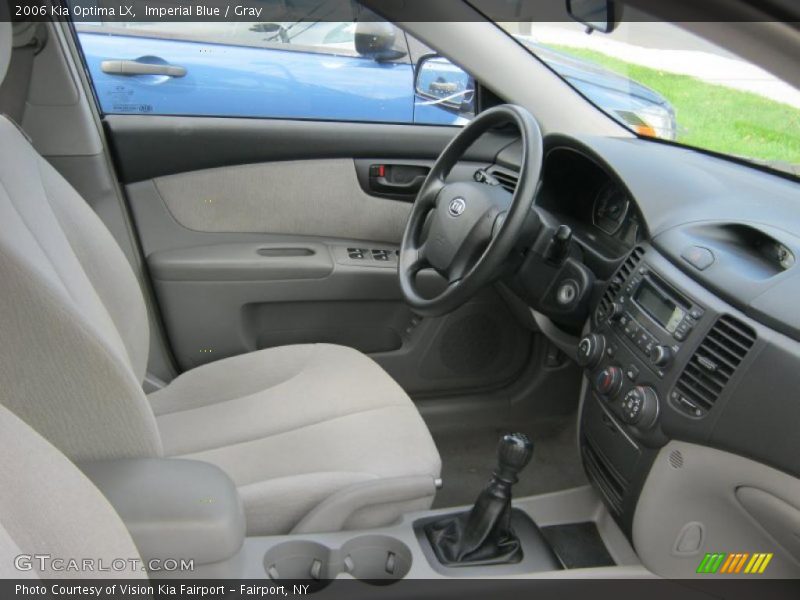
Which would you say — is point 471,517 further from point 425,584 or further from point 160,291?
point 160,291

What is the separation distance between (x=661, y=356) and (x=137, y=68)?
148 cm

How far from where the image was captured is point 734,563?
1.26m

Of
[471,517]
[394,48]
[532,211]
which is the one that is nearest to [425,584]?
[471,517]

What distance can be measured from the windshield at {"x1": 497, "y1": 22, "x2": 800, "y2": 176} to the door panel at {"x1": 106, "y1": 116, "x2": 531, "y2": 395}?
0.28m

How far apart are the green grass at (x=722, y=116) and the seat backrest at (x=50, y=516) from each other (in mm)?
1142

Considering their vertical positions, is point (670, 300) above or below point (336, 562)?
above

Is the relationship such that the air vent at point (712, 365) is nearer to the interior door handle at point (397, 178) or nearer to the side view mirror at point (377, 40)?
the interior door handle at point (397, 178)

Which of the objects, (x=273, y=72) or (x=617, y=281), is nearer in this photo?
(x=617, y=281)

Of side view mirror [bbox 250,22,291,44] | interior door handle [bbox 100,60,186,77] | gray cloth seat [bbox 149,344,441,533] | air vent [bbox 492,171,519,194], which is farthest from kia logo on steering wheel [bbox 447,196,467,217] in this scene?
interior door handle [bbox 100,60,186,77]

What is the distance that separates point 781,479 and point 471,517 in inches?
21.9

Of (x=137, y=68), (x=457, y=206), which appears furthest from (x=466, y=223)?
(x=137, y=68)

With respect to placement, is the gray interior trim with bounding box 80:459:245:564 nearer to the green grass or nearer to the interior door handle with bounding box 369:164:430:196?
the green grass

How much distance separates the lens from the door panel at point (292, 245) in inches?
74.7

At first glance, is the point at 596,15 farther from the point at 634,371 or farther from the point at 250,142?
the point at 250,142
